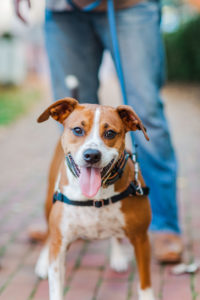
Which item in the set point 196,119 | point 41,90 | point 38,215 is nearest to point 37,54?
point 41,90

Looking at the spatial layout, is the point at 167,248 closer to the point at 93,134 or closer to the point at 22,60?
the point at 93,134

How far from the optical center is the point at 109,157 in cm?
233

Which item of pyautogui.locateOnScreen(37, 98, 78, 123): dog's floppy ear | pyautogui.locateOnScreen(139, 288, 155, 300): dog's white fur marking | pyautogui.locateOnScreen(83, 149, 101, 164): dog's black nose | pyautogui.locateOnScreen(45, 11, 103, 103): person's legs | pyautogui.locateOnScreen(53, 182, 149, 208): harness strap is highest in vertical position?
pyautogui.locateOnScreen(45, 11, 103, 103): person's legs

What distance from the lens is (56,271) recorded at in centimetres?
250

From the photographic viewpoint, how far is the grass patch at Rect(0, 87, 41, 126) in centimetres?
1078

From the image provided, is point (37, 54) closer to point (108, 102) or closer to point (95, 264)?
point (108, 102)

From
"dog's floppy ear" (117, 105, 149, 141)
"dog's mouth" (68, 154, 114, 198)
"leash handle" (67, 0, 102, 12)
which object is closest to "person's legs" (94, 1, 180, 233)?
"leash handle" (67, 0, 102, 12)

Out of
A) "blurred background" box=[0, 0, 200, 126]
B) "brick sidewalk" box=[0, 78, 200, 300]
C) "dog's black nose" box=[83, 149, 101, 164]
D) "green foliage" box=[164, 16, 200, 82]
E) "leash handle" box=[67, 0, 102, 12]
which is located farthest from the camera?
"green foliage" box=[164, 16, 200, 82]

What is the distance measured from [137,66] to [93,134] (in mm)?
941

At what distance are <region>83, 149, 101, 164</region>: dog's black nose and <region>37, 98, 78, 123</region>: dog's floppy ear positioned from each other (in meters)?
0.42

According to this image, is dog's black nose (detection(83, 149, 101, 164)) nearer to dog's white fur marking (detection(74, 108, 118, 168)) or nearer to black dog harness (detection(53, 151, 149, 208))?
dog's white fur marking (detection(74, 108, 118, 168))

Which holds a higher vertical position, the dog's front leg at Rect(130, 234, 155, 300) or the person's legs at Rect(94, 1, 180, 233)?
the person's legs at Rect(94, 1, 180, 233)

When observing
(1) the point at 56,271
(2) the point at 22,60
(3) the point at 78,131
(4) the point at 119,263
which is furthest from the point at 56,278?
(2) the point at 22,60

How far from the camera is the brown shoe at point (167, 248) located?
315 centimetres
